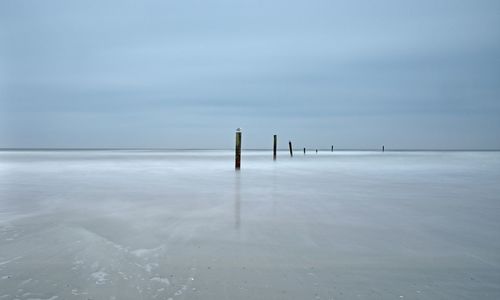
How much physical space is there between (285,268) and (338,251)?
0.92 m

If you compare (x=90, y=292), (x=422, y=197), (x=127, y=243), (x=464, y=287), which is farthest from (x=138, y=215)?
(x=422, y=197)

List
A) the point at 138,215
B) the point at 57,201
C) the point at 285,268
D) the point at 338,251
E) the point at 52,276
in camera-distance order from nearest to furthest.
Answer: the point at 52,276 < the point at 285,268 < the point at 338,251 < the point at 138,215 < the point at 57,201

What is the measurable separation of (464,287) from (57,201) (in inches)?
313

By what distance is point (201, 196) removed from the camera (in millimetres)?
8773

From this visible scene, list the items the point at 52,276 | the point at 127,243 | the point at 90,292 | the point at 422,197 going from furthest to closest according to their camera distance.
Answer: the point at 422,197
the point at 127,243
the point at 52,276
the point at 90,292

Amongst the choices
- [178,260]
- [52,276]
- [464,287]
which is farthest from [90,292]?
[464,287]

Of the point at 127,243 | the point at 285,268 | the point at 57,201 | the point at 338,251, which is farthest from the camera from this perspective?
the point at 57,201

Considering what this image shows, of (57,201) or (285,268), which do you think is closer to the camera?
(285,268)

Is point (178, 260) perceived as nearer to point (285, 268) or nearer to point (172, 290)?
point (172, 290)

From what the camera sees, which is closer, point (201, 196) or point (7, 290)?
point (7, 290)

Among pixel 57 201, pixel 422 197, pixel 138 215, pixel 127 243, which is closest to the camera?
pixel 127 243

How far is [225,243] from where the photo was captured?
4383mm

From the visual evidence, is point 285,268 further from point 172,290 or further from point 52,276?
point 52,276

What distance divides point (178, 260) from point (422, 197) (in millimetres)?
7244
